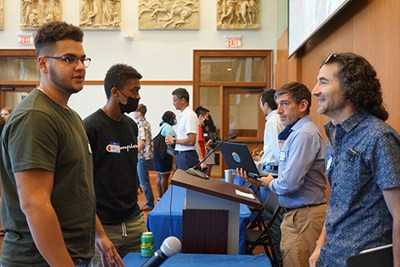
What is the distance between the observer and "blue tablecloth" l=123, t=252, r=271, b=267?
1.75 m

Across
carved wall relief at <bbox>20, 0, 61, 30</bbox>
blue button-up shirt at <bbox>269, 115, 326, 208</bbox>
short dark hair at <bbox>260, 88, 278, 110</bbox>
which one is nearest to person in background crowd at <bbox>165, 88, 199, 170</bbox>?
short dark hair at <bbox>260, 88, 278, 110</bbox>

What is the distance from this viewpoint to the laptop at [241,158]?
251cm

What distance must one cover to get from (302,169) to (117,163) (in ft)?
3.44

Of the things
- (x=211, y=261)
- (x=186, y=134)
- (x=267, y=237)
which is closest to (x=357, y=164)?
(x=211, y=261)

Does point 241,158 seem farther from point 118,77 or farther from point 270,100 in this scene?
point 270,100

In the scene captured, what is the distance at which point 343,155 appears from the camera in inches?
55.3

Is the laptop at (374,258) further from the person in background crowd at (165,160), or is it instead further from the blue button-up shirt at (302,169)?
the person in background crowd at (165,160)

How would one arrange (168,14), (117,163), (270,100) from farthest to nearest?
(168,14)
(270,100)
(117,163)

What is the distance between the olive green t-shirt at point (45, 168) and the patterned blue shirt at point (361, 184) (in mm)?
926

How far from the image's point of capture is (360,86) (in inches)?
55.1

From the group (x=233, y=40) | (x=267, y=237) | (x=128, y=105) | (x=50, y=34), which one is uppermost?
(x=233, y=40)

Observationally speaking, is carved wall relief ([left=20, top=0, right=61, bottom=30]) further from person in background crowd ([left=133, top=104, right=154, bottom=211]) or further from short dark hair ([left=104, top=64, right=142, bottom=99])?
short dark hair ([left=104, top=64, right=142, bottom=99])

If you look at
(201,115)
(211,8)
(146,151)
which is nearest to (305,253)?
(146,151)

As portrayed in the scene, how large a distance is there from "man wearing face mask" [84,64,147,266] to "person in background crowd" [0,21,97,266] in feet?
1.83
